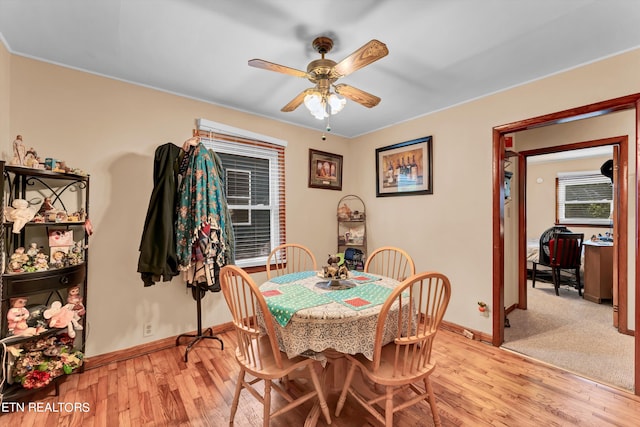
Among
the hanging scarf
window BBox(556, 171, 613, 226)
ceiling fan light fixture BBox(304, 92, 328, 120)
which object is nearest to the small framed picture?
the hanging scarf

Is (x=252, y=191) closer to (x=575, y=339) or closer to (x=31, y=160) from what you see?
(x=31, y=160)

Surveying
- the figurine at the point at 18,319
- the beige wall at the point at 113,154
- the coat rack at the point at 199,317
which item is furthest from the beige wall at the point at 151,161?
the figurine at the point at 18,319

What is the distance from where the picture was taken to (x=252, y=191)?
318 centimetres

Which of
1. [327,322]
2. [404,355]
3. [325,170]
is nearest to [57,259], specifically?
[327,322]

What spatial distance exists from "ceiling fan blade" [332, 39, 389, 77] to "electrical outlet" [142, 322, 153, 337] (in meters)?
2.59

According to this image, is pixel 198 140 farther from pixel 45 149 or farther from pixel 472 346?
pixel 472 346

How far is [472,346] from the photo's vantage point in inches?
102

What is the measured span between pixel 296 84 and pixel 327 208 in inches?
69.5

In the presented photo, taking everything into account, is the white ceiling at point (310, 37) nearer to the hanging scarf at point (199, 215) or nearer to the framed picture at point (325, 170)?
the hanging scarf at point (199, 215)

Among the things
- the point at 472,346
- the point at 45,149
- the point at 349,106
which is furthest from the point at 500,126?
the point at 45,149

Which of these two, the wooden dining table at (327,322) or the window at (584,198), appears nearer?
the wooden dining table at (327,322)

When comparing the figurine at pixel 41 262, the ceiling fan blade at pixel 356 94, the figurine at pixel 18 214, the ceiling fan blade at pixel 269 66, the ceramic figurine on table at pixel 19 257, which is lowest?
the figurine at pixel 41 262

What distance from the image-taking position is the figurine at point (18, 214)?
1694 millimetres

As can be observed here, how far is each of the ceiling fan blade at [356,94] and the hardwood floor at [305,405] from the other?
2049mm
